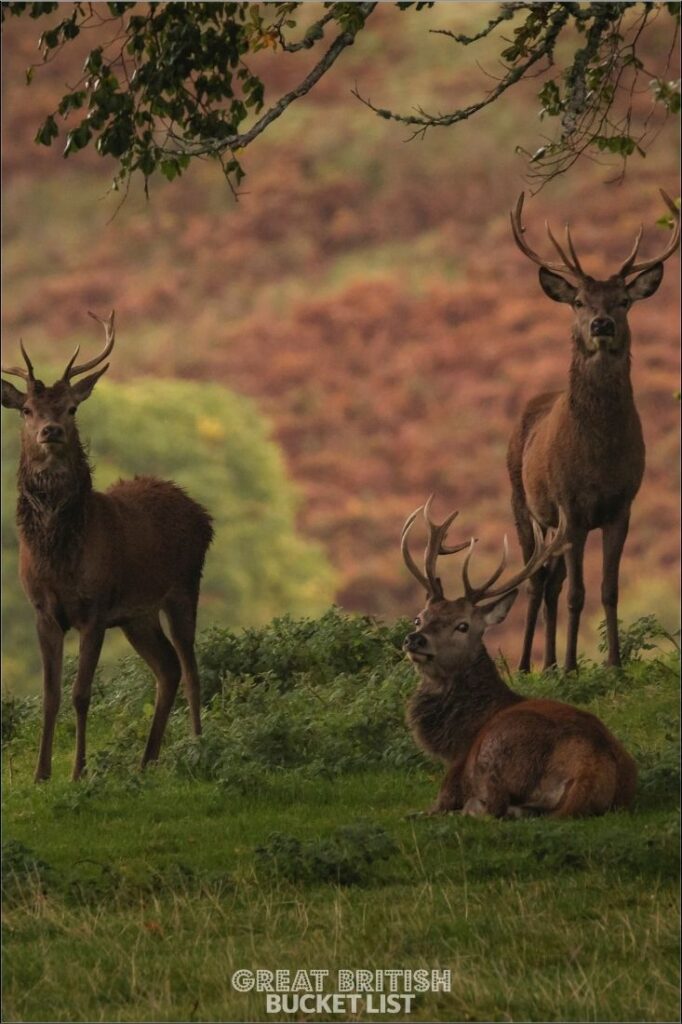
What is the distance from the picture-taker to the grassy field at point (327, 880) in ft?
25.0

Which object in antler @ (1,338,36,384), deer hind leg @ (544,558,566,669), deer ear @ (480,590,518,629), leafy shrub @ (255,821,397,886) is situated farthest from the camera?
deer hind leg @ (544,558,566,669)

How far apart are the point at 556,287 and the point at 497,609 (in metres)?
3.64

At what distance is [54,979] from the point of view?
7863mm

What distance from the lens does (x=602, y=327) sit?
1340cm

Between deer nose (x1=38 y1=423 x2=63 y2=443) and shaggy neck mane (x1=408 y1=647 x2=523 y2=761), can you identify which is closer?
shaggy neck mane (x1=408 y1=647 x2=523 y2=761)

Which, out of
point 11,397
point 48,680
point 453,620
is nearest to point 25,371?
point 11,397

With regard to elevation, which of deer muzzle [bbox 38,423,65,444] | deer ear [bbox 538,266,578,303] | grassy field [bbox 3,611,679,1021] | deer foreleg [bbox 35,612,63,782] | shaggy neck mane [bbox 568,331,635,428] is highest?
deer ear [bbox 538,266,578,303]

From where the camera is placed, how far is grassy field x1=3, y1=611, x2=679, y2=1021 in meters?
7.61

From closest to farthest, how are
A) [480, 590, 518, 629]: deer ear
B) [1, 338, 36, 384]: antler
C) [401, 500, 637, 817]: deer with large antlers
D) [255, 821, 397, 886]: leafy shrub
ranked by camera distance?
[255, 821, 397, 886]: leafy shrub
[401, 500, 637, 817]: deer with large antlers
[480, 590, 518, 629]: deer ear
[1, 338, 36, 384]: antler

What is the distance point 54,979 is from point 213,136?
6.02 meters

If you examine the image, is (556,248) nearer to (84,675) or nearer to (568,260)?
(568,260)

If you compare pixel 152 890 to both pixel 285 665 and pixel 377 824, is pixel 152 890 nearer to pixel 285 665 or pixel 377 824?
pixel 377 824

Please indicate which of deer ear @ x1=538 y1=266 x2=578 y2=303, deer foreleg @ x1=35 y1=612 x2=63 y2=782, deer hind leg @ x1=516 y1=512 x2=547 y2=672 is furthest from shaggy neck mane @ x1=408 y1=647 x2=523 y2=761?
deer hind leg @ x1=516 y1=512 x2=547 y2=672

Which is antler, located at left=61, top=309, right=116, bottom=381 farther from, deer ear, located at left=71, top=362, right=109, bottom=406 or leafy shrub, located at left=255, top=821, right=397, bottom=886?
leafy shrub, located at left=255, top=821, right=397, bottom=886
